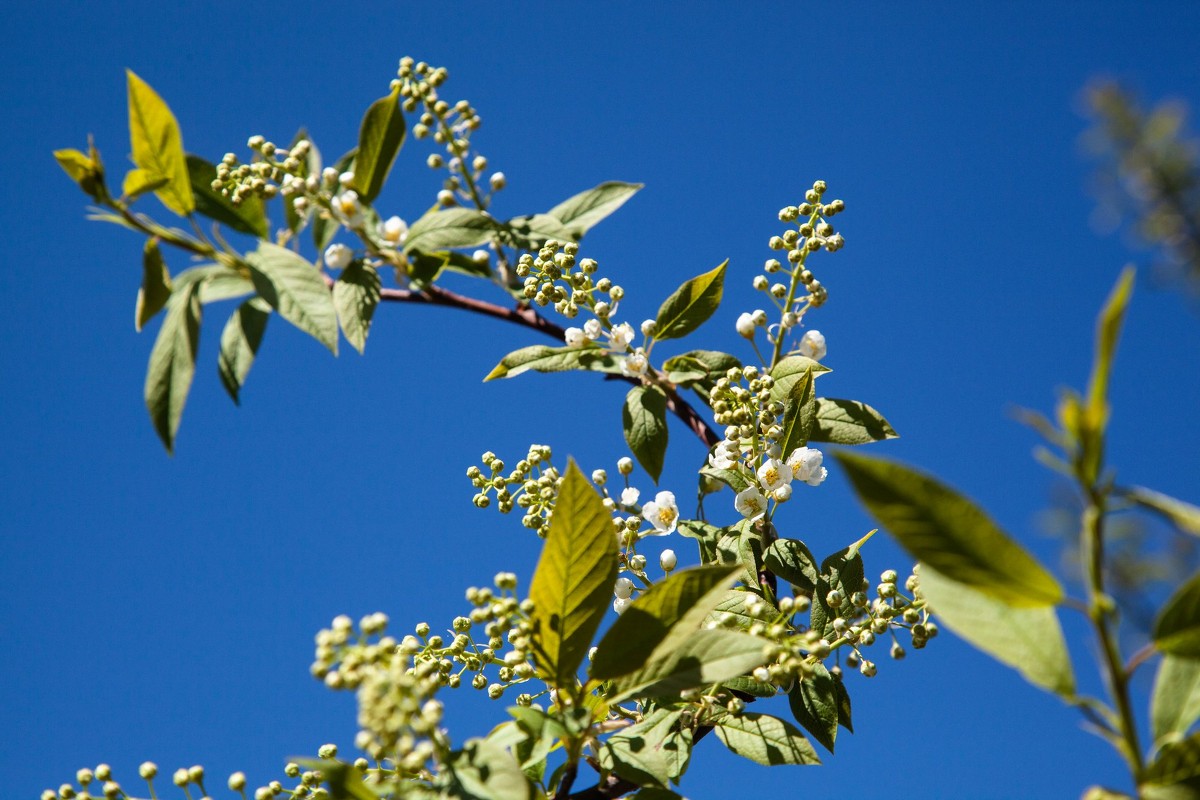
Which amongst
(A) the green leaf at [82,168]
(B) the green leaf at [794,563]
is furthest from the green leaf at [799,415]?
(A) the green leaf at [82,168]

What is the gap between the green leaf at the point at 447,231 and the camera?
1873mm

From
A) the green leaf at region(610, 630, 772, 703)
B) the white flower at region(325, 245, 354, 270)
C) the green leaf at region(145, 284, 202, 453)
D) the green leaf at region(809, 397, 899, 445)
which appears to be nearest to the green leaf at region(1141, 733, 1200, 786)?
the green leaf at region(610, 630, 772, 703)

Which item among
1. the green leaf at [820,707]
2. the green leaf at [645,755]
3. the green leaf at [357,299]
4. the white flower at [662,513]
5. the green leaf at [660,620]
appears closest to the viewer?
the green leaf at [660,620]

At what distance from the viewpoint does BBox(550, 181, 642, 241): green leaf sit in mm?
2092

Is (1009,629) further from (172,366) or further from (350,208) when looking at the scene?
(350,208)

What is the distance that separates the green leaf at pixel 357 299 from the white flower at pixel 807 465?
910 millimetres

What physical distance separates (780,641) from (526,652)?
0.42 m

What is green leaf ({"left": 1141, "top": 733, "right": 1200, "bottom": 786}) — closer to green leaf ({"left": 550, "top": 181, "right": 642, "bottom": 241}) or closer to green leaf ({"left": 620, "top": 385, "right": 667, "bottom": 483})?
green leaf ({"left": 620, "top": 385, "right": 667, "bottom": 483})

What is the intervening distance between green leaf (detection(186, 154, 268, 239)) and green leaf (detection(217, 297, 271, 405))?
0.21 m

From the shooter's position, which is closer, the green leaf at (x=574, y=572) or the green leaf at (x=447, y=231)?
the green leaf at (x=574, y=572)

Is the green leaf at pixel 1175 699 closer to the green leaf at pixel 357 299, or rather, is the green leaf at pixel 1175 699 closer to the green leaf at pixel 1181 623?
the green leaf at pixel 1181 623

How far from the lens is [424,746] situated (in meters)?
1.18

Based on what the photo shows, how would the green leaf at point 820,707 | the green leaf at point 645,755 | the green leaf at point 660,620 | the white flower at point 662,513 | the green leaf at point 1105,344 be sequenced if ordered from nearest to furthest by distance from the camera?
the green leaf at point 1105,344 < the green leaf at point 660,620 < the green leaf at point 645,755 < the green leaf at point 820,707 < the white flower at point 662,513

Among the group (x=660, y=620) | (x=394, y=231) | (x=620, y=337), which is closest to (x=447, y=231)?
(x=394, y=231)
